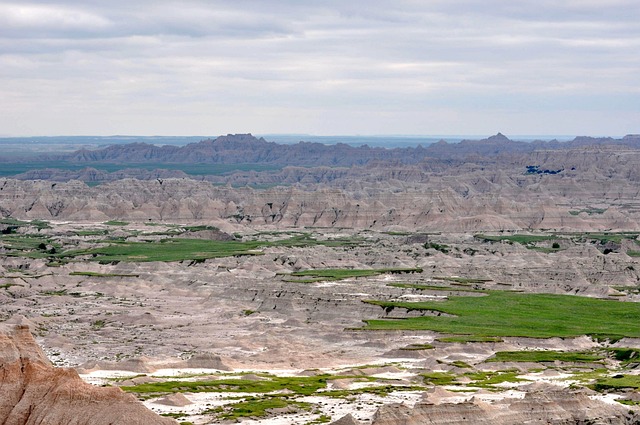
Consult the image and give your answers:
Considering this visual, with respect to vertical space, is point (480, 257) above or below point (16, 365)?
below

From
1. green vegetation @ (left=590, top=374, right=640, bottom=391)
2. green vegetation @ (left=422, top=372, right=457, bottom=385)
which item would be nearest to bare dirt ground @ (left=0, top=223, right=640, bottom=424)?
green vegetation @ (left=422, top=372, right=457, bottom=385)

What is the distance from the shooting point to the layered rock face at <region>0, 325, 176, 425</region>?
47.9 m

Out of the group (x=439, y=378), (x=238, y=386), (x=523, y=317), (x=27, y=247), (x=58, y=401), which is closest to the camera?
(x=58, y=401)

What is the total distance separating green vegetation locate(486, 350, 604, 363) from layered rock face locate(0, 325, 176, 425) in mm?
49429

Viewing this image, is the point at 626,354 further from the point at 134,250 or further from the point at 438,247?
the point at 134,250

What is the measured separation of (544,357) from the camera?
312ft

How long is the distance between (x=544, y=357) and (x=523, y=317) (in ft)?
89.0

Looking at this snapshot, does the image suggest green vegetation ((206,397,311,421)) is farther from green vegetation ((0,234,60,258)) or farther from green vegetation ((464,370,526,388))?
green vegetation ((0,234,60,258))

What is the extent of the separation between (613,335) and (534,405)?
1868 inches

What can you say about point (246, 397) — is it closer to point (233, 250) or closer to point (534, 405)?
point (534, 405)

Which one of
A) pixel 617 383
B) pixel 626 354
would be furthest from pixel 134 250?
pixel 617 383

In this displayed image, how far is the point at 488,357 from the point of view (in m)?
95.5

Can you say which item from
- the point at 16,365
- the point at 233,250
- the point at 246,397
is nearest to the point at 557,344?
the point at 246,397

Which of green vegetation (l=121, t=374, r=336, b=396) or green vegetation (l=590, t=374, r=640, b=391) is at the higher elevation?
green vegetation (l=590, t=374, r=640, b=391)
